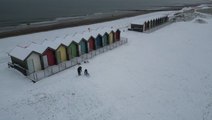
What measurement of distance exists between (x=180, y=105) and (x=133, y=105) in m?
4.83

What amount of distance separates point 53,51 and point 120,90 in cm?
1220

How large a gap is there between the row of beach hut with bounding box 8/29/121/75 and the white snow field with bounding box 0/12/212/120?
6.52 feet

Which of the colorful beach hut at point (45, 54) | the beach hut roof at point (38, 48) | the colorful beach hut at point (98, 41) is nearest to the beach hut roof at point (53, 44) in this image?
the colorful beach hut at point (45, 54)

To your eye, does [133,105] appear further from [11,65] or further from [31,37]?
[31,37]

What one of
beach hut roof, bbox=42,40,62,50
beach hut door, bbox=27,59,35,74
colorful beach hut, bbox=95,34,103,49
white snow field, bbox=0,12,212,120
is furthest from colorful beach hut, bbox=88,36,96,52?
beach hut door, bbox=27,59,35,74

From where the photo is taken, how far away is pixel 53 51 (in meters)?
26.7

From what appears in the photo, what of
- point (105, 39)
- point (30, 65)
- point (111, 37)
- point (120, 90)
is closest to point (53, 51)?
point (30, 65)

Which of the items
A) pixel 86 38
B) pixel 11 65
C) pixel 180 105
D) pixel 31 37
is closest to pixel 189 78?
pixel 180 105

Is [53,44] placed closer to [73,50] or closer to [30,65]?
[73,50]

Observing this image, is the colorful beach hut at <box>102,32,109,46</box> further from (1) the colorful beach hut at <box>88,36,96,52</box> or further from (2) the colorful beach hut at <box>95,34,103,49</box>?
(1) the colorful beach hut at <box>88,36,96,52</box>

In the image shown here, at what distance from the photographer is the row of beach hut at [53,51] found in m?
24.4

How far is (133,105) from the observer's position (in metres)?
18.2

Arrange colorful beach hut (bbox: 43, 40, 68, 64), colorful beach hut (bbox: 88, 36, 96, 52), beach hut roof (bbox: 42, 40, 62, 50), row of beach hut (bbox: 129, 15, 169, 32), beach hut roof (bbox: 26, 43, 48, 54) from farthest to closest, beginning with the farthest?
1. row of beach hut (bbox: 129, 15, 169, 32)
2. colorful beach hut (bbox: 88, 36, 96, 52)
3. colorful beach hut (bbox: 43, 40, 68, 64)
4. beach hut roof (bbox: 42, 40, 62, 50)
5. beach hut roof (bbox: 26, 43, 48, 54)

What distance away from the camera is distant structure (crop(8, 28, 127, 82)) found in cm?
2433
